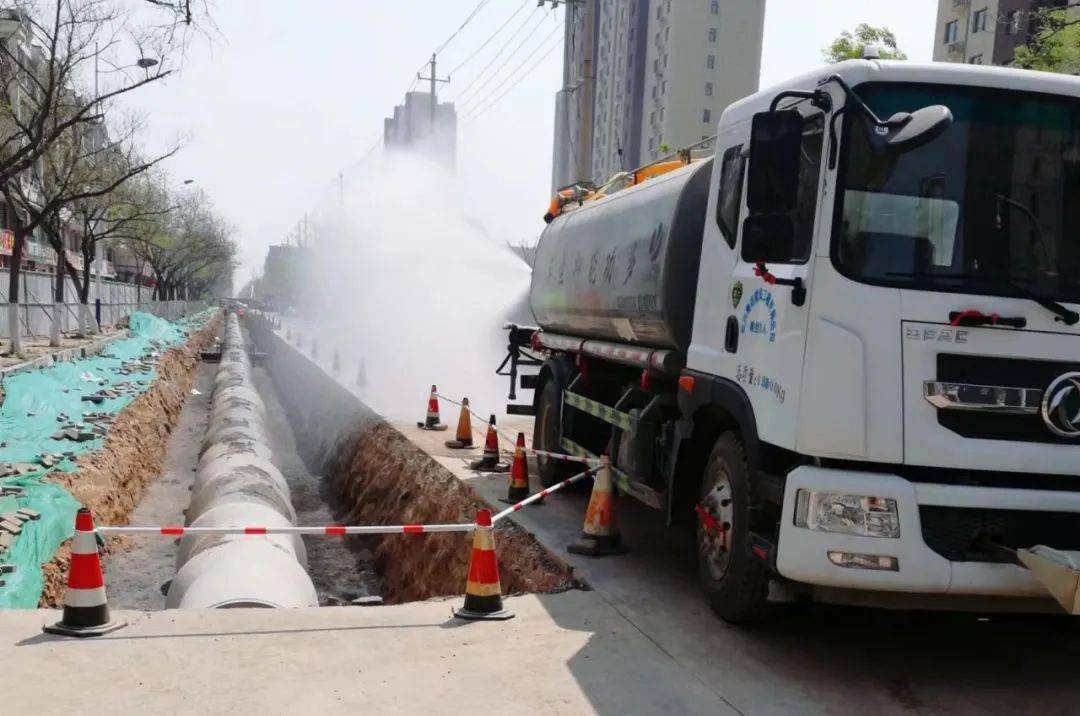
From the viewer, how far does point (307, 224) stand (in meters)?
122

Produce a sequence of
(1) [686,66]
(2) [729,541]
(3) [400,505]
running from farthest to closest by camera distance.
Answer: (1) [686,66]
(3) [400,505]
(2) [729,541]

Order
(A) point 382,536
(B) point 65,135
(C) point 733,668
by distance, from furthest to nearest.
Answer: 1. (B) point 65,135
2. (A) point 382,536
3. (C) point 733,668

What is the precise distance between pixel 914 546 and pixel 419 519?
8.14 m

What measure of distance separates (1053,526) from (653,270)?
321 cm

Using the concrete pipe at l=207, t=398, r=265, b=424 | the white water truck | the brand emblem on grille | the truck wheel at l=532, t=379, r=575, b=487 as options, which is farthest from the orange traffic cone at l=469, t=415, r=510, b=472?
the brand emblem on grille

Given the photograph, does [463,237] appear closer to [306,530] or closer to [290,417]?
[290,417]

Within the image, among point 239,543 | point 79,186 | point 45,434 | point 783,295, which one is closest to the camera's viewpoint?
point 783,295

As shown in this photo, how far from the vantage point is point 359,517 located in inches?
578

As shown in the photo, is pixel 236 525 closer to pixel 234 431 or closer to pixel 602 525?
pixel 602 525

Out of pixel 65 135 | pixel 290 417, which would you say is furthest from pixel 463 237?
pixel 65 135

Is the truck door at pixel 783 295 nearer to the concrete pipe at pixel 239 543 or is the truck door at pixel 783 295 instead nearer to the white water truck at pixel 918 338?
the white water truck at pixel 918 338

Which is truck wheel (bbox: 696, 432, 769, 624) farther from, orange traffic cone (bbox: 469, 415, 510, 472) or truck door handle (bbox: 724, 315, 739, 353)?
orange traffic cone (bbox: 469, 415, 510, 472)

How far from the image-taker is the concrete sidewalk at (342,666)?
4277mm

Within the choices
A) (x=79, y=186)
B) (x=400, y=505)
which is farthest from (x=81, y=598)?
(x=79, y=186)
